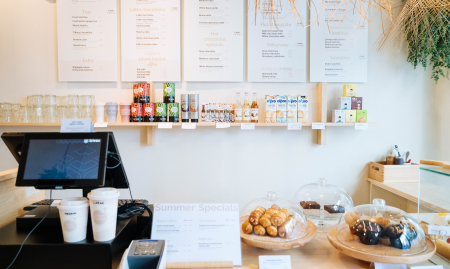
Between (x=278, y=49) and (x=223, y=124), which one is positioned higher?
(x=278, y=49)

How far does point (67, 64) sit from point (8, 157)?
101 cm

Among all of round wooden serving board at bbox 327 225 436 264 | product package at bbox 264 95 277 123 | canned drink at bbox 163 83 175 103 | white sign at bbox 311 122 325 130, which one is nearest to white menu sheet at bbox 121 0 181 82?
canned drink at bbox 163 83 175 103

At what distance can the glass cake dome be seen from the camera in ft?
4.54

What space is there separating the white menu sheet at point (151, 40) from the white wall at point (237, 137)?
5.4 inches

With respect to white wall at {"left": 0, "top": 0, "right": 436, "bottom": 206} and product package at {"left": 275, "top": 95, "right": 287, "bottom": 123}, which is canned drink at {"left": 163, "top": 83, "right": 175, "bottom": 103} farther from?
product package at {"left": 275, "top": 95, "right": 287, "bottom": 123}

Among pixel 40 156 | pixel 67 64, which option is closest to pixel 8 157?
pixel 67 64

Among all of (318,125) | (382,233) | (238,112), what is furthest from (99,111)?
(382,233)

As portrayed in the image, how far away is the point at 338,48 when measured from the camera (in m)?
2.49

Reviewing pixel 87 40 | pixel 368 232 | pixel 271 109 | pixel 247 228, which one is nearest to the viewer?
pixel 368 232

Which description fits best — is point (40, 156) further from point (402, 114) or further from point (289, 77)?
point (402, 114)

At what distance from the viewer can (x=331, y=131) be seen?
2.55 meters

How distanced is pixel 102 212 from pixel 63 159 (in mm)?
276

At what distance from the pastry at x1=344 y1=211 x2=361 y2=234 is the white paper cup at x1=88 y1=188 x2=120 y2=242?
905mm

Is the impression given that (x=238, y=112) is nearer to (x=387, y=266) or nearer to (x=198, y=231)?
(x=198, y=231)
